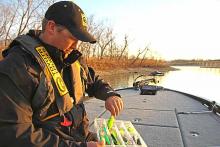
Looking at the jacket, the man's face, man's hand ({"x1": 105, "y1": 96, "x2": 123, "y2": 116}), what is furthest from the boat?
the man's face

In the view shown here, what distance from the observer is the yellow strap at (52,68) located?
1.56 m

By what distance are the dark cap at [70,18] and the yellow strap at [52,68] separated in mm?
221

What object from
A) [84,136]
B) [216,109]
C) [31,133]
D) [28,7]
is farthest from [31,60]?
[28,7]

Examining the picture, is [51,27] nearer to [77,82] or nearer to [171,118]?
[77,82]

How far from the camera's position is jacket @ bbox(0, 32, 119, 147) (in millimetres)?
1272

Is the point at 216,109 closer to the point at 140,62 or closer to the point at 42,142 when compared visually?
the point at 42,142

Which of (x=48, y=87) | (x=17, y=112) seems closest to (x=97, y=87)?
(x=48, y=87)

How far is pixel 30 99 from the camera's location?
1415mm

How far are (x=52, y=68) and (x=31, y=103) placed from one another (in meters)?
0.28

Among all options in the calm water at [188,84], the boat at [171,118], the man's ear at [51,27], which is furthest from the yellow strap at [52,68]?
the calm water at [188,84]

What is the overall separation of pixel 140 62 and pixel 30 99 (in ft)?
145

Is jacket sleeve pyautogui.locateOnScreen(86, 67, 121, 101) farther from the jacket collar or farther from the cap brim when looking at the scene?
the cap brim

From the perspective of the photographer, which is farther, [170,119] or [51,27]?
[170,119]

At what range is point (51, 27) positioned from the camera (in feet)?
Answer: 5.30
